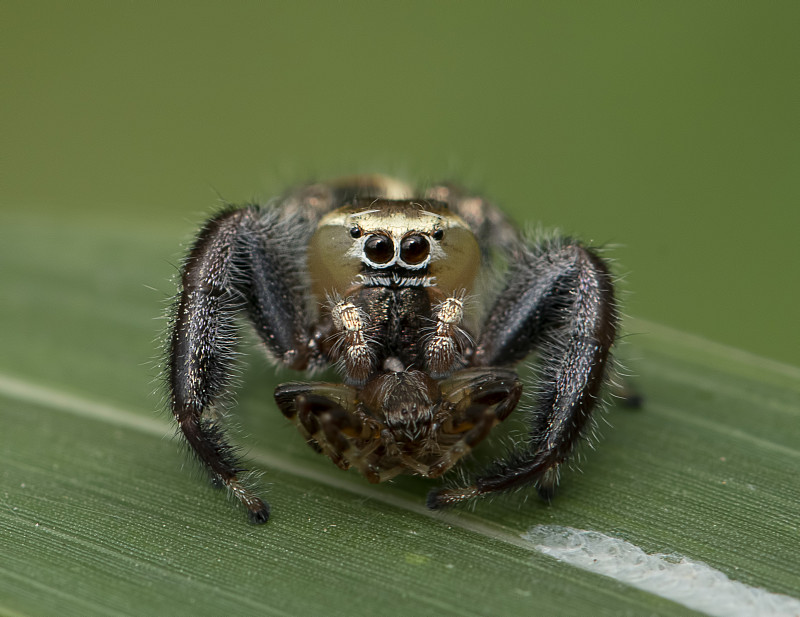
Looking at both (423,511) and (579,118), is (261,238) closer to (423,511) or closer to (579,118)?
(423,511)

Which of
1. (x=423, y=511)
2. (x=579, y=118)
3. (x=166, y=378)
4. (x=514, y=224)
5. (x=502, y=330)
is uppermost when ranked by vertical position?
(x=579, y=118)

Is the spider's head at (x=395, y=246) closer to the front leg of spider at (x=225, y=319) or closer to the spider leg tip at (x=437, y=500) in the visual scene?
the front leg of spider at (x=225, y=319)

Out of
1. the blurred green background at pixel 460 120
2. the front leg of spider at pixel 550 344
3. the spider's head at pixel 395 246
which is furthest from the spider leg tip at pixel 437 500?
the blurred green background at pixel 460 120

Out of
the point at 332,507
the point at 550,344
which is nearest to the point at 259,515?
the point at 332,507

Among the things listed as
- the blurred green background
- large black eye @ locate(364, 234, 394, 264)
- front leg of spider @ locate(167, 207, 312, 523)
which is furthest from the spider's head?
the blurred green background

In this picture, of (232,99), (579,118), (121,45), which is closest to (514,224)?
(579,118)

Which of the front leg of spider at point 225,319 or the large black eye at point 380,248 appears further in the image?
the large black eye at point 380,248

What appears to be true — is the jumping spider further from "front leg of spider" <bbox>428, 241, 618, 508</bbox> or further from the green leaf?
the green leaf
